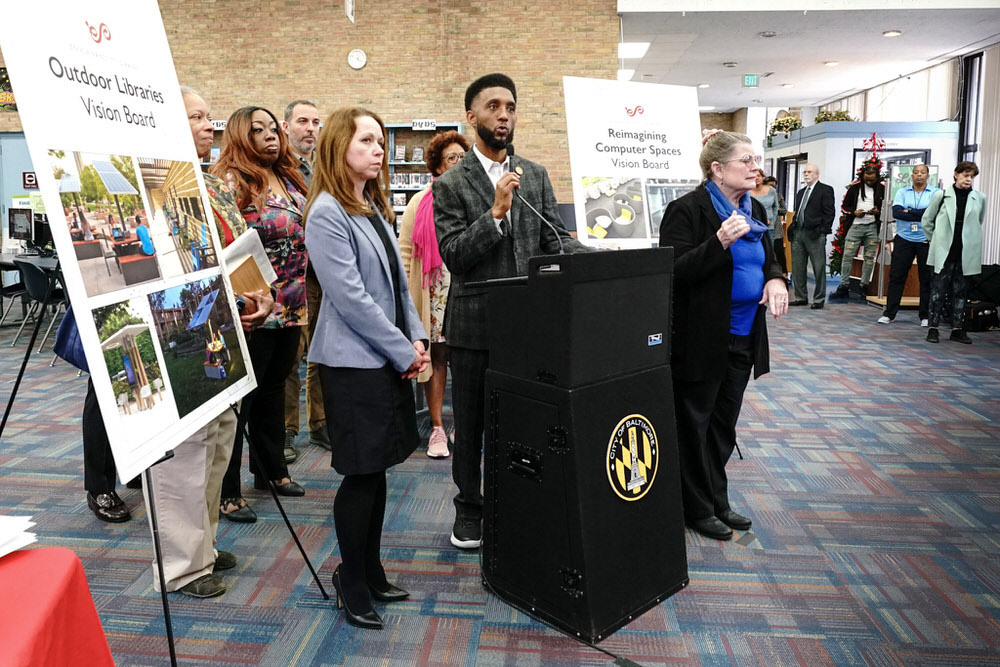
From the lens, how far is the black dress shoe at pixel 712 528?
2.72 m

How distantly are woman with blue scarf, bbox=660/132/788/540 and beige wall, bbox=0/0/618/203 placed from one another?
6.60 meters

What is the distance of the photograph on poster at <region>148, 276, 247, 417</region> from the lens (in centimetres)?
157

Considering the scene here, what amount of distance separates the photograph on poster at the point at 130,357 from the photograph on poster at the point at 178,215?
19 centimetres

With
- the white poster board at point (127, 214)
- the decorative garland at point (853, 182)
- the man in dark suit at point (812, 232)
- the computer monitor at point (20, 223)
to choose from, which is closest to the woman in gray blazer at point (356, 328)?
the white poster board at point (127, 214)

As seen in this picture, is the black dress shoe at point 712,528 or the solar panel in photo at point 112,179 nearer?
the solar panel in photo at point 112,179

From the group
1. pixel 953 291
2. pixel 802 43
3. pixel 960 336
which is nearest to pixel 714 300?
pixel 960 336

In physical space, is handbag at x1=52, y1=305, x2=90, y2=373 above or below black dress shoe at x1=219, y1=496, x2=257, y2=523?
above

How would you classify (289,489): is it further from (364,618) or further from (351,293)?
(351,293)

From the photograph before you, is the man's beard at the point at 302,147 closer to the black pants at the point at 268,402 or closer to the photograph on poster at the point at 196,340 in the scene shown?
the black pants at the point at 268,402

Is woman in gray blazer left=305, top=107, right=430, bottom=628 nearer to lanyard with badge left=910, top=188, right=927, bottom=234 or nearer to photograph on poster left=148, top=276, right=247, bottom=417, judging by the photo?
photograph on poster left=148, top=276, right=247, bottom=417

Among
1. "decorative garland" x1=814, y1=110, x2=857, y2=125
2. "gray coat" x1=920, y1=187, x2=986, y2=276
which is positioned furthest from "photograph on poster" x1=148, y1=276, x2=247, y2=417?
"decorative garland" x1=814, y1=110, x2=857, y2=125

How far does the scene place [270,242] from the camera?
294 centimetres

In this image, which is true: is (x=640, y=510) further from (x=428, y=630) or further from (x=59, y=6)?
(x=59, y=6)

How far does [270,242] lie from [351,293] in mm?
1211
